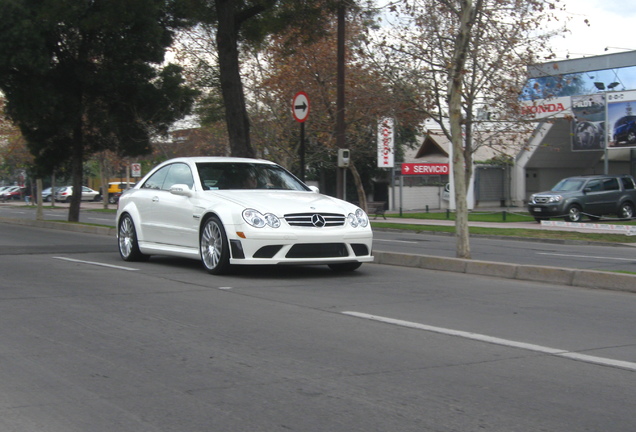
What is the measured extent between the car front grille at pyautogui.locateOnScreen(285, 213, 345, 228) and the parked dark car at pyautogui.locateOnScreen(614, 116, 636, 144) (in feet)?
95.3

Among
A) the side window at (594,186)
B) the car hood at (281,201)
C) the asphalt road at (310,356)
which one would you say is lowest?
the asphalt road at (310,356)

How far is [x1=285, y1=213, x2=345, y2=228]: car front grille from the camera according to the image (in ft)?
31.8

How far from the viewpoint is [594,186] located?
29.3 meters

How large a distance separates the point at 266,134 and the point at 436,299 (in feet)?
79.0

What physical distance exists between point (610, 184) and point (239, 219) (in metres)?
23.7

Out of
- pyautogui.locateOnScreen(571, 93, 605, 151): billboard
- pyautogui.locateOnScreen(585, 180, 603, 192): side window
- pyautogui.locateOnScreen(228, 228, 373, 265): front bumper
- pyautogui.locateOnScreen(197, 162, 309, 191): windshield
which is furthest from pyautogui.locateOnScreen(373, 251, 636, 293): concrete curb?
pyautogui.locateOnScreen(571, 93, 605, 151): billboard

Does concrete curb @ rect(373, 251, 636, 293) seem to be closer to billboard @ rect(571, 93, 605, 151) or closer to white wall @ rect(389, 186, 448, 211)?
billboard @ rect(571, 93, 605, 151)

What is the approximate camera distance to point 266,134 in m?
32.0

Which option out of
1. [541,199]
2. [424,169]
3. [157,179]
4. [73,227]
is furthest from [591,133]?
[157,179]

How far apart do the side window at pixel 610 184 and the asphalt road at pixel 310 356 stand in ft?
71.0

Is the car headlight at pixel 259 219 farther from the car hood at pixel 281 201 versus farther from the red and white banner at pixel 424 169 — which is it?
the red and white banner at pixel 424 169

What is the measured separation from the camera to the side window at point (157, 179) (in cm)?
1187

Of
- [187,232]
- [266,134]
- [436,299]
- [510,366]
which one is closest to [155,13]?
[266,134]

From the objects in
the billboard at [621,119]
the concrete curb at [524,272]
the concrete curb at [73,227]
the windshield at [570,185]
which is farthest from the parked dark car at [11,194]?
the concrete curb at [524,272]
